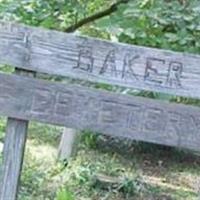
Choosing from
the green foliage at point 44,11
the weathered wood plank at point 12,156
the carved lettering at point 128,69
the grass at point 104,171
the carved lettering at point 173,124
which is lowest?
the grass at point 104,171

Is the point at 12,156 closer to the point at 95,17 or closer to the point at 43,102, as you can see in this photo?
the point at 43,102

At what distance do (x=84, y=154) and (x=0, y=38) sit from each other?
18.4ft

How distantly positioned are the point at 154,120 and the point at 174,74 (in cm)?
21

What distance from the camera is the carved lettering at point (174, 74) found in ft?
8.36

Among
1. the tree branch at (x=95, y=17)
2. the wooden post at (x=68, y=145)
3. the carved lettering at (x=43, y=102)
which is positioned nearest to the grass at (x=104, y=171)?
the wooden post at (x=68, y=145)

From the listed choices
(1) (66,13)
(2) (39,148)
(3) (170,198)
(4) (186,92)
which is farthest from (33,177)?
(4) (186,92)

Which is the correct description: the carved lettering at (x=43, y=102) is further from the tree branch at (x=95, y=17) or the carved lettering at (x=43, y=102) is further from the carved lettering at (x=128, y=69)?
the tree branch at (x=95, y=17)

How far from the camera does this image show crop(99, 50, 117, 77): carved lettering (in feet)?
8.41

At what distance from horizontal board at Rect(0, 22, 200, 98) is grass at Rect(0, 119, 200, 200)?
1506mm

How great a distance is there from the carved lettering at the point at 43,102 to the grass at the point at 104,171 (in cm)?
141

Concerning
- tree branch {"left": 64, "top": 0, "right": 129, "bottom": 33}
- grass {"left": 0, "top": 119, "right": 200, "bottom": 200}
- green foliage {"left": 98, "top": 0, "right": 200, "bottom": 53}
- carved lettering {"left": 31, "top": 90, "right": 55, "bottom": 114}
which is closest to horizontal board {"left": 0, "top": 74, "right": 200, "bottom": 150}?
carved lettering {"left": 31, "top": 90, "right": 55, "bottom": 114}

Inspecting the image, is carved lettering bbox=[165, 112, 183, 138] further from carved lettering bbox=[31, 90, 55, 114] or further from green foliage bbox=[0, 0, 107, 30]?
green foliage bbox=[0, 0, 107, 30]

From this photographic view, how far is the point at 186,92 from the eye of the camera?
2.56 metres

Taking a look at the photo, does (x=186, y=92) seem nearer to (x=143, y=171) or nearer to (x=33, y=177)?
(x=33, y=177)
